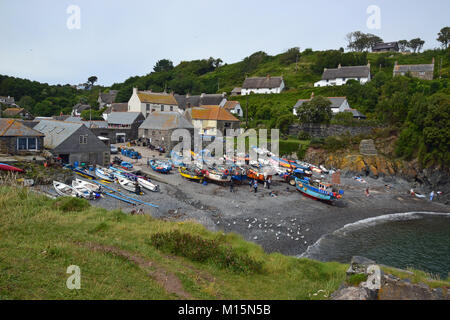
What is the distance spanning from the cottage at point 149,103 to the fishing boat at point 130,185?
3439 centimetres

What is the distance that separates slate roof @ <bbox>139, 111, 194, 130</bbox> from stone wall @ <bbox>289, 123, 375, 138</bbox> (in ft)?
63.2

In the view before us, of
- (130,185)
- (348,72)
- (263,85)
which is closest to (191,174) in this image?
(130,185)

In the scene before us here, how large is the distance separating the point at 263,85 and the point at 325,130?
36079 millimetres

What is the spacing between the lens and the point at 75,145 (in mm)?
33406

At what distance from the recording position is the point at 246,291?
9711mm

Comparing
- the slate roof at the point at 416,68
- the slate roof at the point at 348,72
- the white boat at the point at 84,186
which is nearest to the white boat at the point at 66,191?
the white boat at the point at 84,186

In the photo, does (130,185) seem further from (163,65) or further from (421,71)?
(163,65)

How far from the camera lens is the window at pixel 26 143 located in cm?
3016

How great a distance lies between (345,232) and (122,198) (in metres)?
18.5

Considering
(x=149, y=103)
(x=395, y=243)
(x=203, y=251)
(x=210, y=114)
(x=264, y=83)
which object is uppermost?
(x=264, y=83)

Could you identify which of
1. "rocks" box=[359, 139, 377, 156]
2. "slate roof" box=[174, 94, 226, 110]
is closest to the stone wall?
"rocks" box=[359, 139, 377, 156]

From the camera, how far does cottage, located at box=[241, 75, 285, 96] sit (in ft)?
266

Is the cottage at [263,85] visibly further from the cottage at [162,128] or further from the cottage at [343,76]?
the cottage at [162,128]
